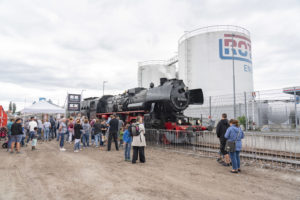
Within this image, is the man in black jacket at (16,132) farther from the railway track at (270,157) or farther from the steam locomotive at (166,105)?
the railway track at (270,157)

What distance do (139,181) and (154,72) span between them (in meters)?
41.3

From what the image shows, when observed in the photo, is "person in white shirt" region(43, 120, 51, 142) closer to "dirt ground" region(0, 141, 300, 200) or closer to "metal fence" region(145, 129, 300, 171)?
"dirt ground" region(0, 141, 300, 200)

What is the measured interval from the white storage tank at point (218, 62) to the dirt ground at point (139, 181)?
2116 cm

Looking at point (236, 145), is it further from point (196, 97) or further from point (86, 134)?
point (86, 134)

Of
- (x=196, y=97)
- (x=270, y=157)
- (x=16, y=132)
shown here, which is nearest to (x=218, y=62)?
(x=196, y=97)

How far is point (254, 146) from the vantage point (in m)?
10.3

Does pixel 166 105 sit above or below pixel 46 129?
above

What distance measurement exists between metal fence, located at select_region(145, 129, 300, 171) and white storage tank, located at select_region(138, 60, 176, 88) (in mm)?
34348

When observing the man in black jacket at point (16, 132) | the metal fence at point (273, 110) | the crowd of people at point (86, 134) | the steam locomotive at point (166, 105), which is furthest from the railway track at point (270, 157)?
the man in black jacket at point (16, 132)

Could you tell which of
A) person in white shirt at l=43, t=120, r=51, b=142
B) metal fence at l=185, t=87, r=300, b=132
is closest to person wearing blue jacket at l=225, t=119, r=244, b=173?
metal fence at l=185, t=87, r=300, b=132

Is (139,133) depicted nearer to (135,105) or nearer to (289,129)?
(135,105)

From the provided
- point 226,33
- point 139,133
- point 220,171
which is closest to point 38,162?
point 139,133

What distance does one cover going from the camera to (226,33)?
27516mm

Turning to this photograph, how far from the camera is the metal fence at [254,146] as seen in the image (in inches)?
288
